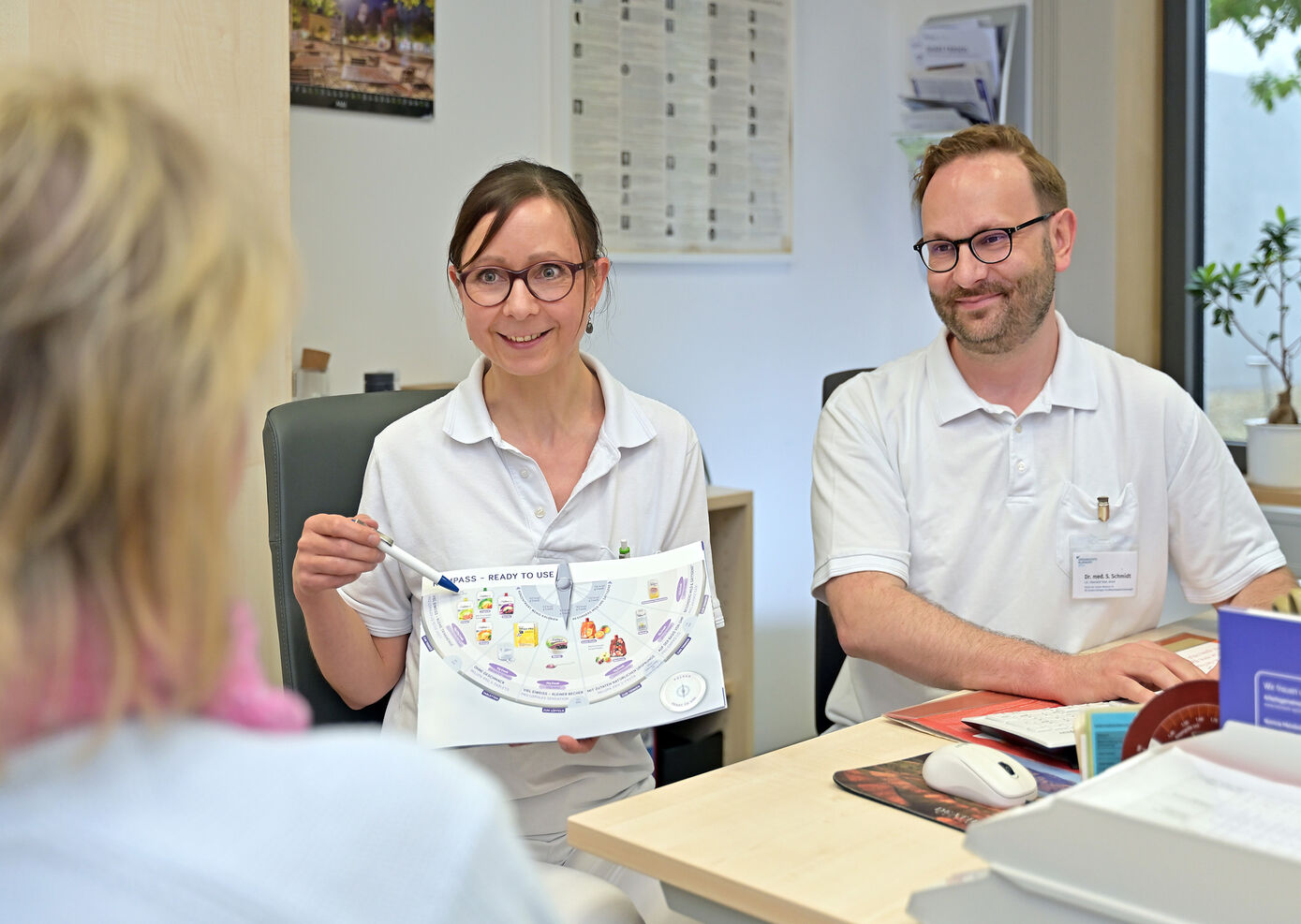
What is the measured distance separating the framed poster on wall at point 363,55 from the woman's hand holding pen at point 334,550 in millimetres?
1366

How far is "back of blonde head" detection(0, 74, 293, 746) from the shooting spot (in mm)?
521

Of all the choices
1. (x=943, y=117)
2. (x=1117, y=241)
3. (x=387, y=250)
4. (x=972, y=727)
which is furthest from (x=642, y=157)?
(x=972, y=727)

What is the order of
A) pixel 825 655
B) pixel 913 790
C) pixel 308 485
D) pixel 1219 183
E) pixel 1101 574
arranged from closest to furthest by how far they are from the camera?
pixel 913 790, pixel 308 485, pixel 1101 574, pixel 825 655, pixel 1219 183

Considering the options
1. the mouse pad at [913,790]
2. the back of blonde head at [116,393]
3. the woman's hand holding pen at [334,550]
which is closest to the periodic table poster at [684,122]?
the woman's hand holding pen at [334,550]

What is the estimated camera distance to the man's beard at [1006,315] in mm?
1994

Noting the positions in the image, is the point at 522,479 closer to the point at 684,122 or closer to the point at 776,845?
the point at 776,845

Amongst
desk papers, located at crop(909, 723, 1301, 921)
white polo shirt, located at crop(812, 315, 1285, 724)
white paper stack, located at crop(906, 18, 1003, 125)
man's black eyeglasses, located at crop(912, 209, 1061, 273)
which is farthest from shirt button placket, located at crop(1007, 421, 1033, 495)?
white paper stack, located at crop(906, 18, 1003, 125)

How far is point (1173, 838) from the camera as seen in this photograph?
0.79m

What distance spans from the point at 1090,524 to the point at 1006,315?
0.37 m

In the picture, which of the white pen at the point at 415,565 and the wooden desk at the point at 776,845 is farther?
the white pen at the point at 415,565

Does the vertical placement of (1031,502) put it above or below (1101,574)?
above

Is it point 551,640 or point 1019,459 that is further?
point 1019,459

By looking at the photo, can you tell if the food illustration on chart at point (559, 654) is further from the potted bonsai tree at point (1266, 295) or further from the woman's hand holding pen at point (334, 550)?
the potted bonsai tree at point (1266, 295)

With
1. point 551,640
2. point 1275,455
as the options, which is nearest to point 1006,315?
point 551,640
